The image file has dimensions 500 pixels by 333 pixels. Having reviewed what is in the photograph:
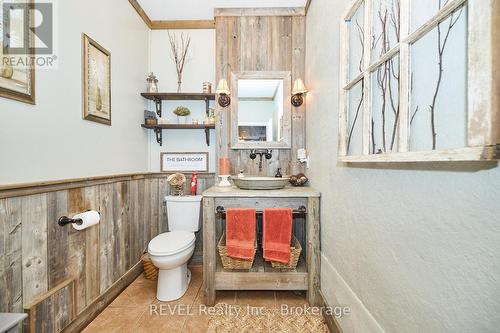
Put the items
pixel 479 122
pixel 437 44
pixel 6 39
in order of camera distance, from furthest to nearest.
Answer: pixel 6 39 < pixel 437 44 < pixel 479 122

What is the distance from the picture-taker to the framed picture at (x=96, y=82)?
5.20ft

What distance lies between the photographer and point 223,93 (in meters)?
2.31

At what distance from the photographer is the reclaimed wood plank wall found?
7.72ft

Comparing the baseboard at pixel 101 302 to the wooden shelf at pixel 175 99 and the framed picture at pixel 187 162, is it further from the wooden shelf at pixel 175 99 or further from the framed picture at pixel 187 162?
the wooden shelf at pixel 175 99

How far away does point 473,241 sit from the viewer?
1.79ft

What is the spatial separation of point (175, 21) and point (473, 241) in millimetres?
2980

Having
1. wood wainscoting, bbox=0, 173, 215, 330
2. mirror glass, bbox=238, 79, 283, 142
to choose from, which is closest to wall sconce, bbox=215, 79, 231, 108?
mirror glass, bbox=238, 79, 283, 142

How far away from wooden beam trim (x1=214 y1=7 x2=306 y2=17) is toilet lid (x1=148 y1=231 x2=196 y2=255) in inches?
87.1

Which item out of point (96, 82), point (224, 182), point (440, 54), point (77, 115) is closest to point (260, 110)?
point (224, 182)

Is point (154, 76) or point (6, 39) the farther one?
point (154, 76)

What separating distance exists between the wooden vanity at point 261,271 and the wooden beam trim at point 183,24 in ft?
6.30

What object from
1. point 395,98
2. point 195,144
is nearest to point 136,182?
point 195,144

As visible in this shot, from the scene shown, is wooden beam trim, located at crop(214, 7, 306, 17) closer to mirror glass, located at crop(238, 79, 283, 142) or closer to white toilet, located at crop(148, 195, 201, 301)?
mirror glass, located at crop(238, 79, 283, 142)

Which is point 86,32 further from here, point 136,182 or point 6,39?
point 136,182
